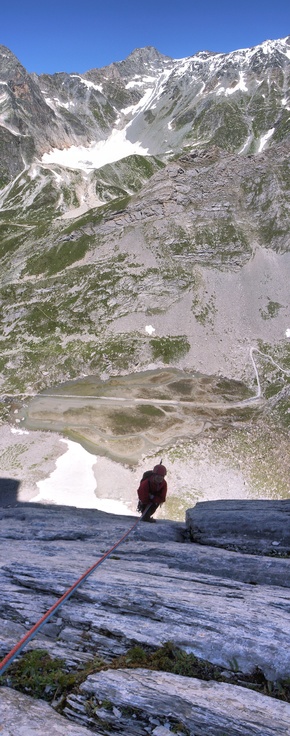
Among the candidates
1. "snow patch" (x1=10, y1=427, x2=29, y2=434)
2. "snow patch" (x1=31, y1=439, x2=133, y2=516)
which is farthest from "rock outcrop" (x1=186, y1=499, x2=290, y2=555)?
"snow patch" (x1=10, y1=427, x2=29, y2=434)

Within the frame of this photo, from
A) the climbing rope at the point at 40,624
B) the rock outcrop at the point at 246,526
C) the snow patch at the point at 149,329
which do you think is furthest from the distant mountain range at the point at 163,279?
the climbing rope at the point at 40,624

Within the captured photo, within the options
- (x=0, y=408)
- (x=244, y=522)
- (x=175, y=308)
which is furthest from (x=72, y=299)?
(x=244, y=522)

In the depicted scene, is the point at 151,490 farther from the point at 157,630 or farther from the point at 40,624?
the point at 40,624

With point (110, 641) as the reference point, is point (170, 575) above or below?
below

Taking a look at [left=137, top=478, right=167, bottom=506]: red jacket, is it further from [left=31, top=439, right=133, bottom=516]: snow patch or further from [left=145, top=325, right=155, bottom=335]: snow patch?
[left=145, top=325, right=155, bottom=335]: snow patch

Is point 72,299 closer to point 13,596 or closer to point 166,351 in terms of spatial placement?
point 166,351

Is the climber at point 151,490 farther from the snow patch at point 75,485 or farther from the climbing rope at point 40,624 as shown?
the snow patch at point 75,485
